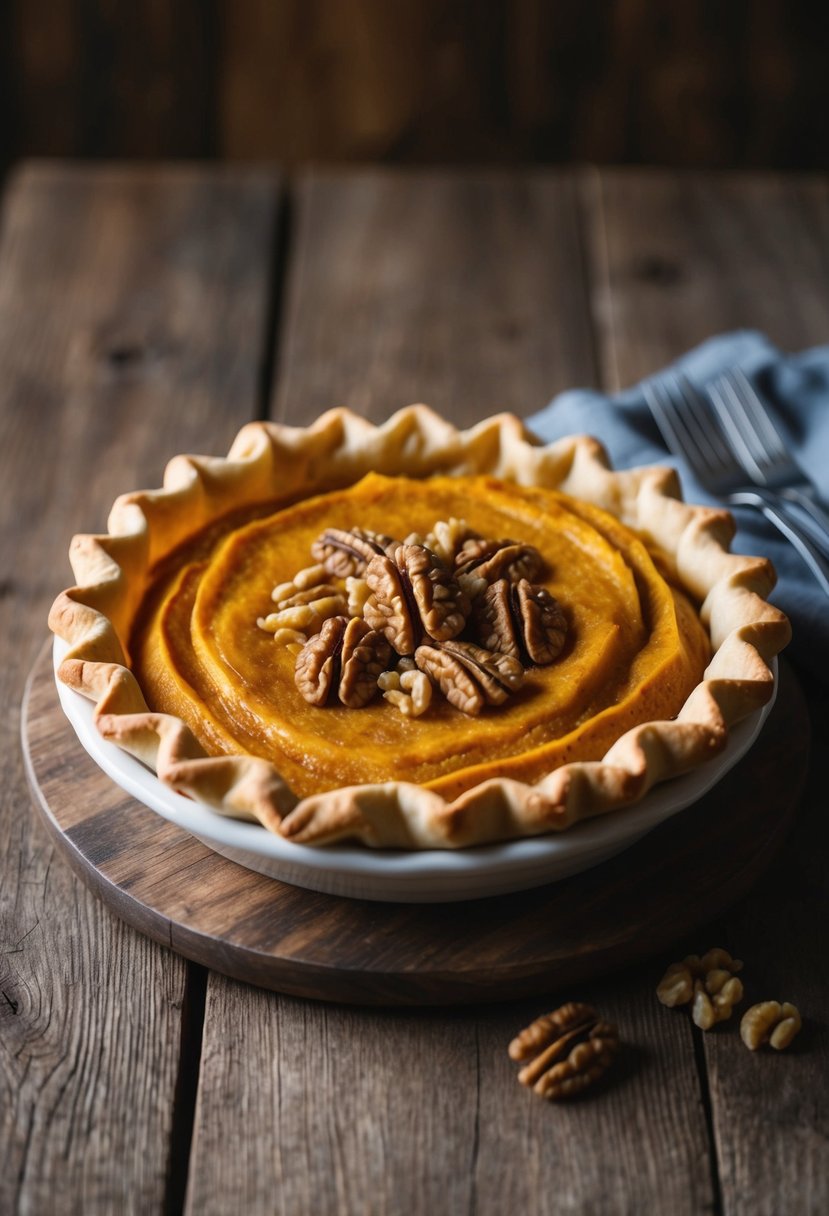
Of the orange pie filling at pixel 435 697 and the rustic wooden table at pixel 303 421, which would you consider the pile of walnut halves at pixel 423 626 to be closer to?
the orange pie filling at pixel 435 697

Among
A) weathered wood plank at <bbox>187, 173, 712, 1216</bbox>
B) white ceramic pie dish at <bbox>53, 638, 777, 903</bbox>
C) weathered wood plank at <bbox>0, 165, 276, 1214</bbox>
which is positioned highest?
white ceramic pie dish at <bbox>53, 638, 777, 903</bbox>

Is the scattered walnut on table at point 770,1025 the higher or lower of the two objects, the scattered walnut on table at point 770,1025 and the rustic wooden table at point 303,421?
the higher

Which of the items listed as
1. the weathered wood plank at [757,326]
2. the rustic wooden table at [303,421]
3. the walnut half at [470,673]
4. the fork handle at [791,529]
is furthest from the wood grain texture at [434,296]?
the walnut half at [470,673]

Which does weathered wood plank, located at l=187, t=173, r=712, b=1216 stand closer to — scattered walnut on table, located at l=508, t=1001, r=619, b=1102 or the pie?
scattered walnut on table, located at l=508, t=1001, r=619, b=1102

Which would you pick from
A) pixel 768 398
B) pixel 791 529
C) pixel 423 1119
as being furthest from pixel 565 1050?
pixel 768 398

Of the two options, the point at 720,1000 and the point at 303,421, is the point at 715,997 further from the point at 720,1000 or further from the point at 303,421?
the point at 303,421

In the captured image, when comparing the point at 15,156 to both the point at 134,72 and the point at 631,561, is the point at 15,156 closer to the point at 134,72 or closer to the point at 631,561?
the point at 134,72

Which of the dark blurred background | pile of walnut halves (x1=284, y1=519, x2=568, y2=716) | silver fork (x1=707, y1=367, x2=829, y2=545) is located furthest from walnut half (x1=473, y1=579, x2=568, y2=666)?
the dark blurred background
